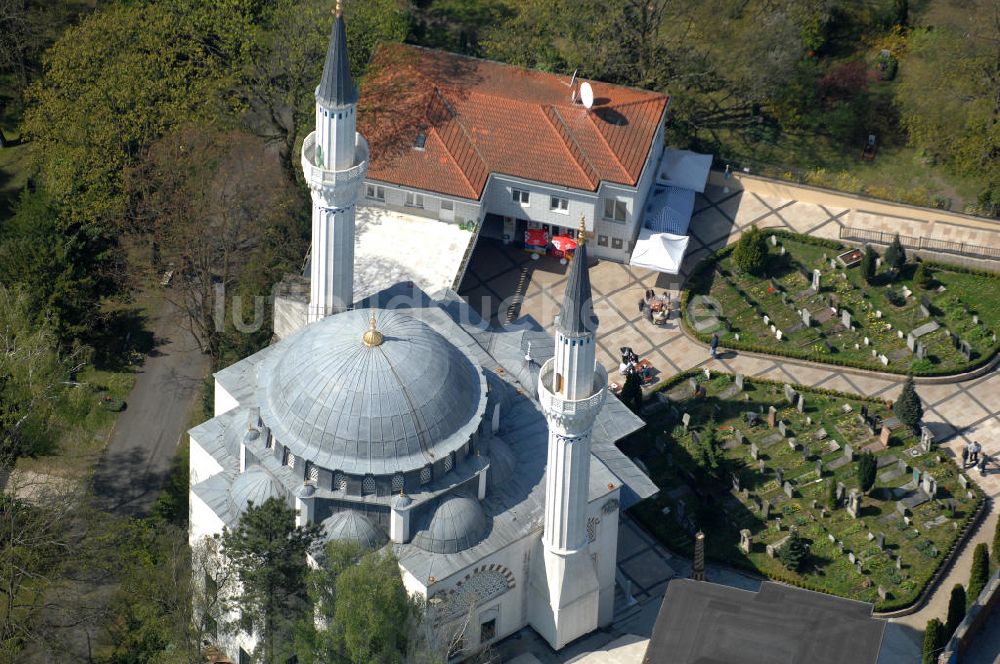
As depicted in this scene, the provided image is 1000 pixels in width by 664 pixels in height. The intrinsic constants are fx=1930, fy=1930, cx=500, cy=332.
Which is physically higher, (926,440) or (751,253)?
(751,253)

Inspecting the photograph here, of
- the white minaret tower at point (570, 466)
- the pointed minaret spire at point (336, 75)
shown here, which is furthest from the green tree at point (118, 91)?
the white minaret tower at point (570, 466)

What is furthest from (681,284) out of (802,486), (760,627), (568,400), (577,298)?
(577,298)

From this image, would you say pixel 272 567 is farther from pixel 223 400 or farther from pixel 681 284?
pixel 681 284

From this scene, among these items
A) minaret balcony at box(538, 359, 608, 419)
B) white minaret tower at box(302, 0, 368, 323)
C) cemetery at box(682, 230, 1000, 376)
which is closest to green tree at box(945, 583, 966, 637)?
cemetery at box(682, 230, 1000, 376)

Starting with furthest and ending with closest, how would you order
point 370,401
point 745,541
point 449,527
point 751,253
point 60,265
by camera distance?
1. point 751,253
2. point 60,265
3. point 745,541
4. point 449,527
5. point 370,401

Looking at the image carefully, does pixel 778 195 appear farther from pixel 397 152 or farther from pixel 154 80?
pixel 154 80

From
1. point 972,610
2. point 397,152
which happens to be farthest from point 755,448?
point 397,152

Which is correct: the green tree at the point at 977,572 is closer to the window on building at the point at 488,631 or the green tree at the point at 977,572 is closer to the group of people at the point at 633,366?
the group of people at the point at 633,366
